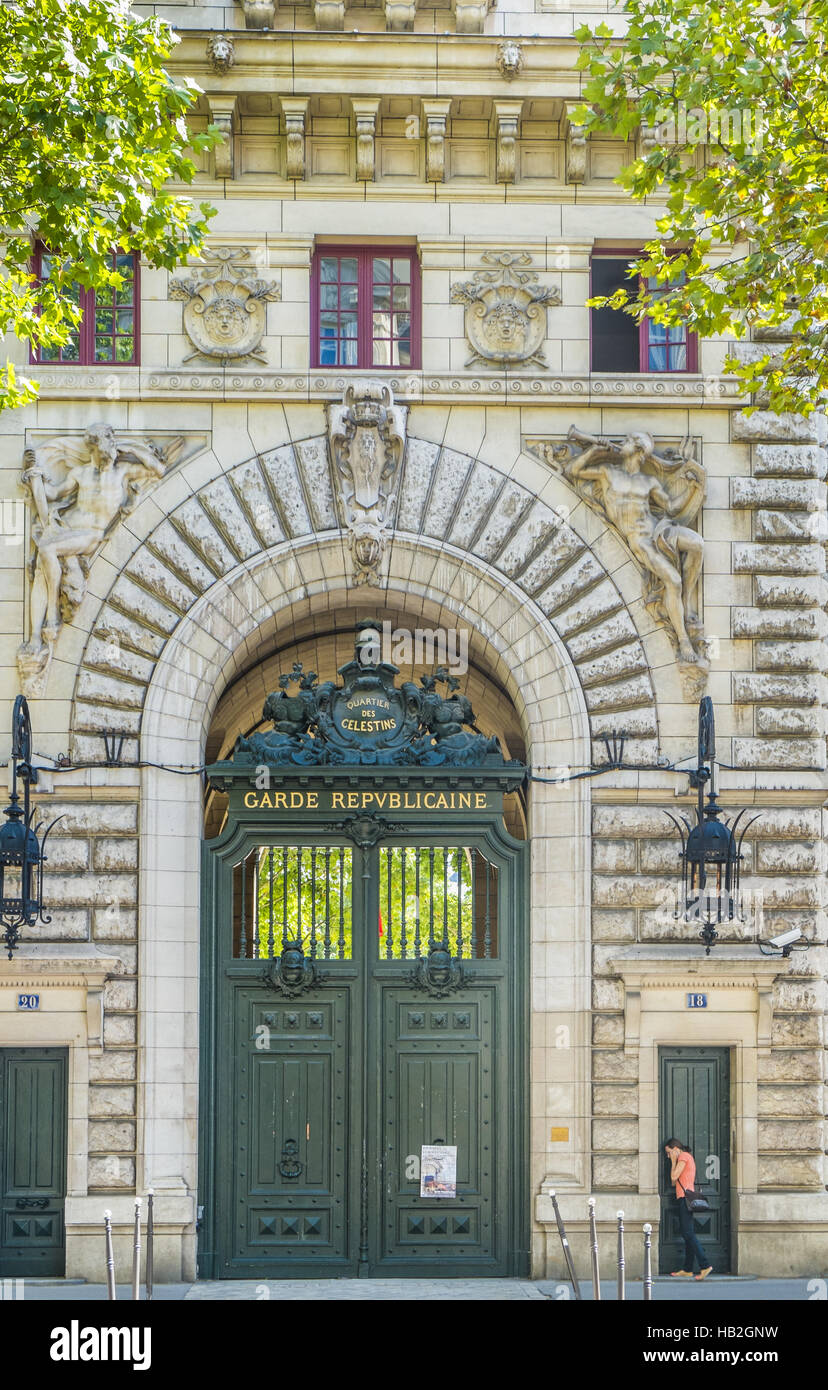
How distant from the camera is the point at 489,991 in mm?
20922

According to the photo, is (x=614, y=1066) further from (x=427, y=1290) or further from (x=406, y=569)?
(x=406, y=569)

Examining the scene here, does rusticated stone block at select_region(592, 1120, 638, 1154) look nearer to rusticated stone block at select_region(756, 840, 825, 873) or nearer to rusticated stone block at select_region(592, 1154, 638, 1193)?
rusticated stone block at select_region(592, 1154, 638, 1193)

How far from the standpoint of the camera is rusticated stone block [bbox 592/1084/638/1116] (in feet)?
66.2

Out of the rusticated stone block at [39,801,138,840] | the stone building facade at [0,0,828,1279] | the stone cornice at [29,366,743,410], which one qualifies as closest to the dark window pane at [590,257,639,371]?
the stone building facade at [0,0,828,1279]

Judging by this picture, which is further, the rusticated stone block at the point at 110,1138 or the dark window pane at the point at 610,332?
the dark window pane at the point at 610,332

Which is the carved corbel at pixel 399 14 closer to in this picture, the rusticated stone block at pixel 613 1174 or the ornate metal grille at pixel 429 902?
the ornate metal grille at pixel 429 902

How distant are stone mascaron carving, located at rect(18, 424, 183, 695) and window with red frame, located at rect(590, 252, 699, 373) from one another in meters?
5.04

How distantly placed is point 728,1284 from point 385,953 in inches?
201

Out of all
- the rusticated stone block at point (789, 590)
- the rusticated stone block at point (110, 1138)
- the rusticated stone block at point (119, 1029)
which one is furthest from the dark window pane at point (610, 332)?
the rusticated stone block at point (110, 1138)

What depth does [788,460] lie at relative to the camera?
21.1 metres

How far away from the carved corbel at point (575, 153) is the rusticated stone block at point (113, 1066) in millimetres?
11012

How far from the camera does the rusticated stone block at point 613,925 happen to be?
66.9ft

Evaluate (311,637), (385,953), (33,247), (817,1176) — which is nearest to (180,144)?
(33,247)

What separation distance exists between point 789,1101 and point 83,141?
1238 cm
